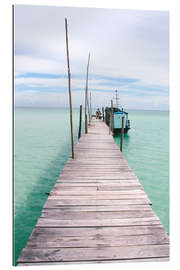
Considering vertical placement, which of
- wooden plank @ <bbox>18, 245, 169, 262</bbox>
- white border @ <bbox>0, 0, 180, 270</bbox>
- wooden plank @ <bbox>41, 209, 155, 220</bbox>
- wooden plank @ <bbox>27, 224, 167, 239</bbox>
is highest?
white border @ <bbox>0, 0, 180, 270</bbox>

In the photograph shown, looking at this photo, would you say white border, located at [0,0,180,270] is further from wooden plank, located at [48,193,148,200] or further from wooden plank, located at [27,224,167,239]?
wooden plank, located at [48,193,148,200]

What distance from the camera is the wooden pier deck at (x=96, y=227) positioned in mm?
2305

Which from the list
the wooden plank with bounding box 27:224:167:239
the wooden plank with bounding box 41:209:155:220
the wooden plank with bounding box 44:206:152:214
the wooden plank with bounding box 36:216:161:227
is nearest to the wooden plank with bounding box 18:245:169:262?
the wooden plank with bounding box 27:224:167:239

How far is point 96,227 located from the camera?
2803 millimetres

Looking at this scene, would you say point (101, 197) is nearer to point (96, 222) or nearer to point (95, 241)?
point (96, 222)

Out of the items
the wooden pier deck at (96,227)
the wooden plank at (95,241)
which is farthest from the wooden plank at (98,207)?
the wooden plank at (95,241)

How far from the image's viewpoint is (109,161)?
21.1 ft

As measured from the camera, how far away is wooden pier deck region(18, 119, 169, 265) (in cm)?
230
